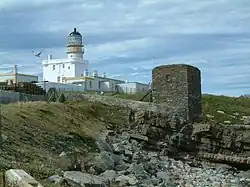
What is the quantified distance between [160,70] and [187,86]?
1672 millimetres

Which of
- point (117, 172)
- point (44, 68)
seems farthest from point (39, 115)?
point (44, 68)

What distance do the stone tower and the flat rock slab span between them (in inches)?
765

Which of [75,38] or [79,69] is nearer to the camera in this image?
[79,69]

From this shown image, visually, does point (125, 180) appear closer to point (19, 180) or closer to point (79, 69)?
point (19, 180)

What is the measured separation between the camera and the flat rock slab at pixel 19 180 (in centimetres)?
978

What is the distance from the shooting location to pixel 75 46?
66938 millimetres

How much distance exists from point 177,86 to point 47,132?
1114 cm

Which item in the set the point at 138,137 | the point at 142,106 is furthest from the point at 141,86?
the point at 138,137

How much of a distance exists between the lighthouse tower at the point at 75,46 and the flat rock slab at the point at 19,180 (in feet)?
184

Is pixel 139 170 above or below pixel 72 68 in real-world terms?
below

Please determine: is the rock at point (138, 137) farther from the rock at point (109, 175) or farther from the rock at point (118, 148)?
the rock at point (109, 175)

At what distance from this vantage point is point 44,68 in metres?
66.8

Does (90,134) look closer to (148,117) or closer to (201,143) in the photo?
(148,117)

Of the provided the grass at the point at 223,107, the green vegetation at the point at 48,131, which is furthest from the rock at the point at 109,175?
the grass at the point at 223,107
